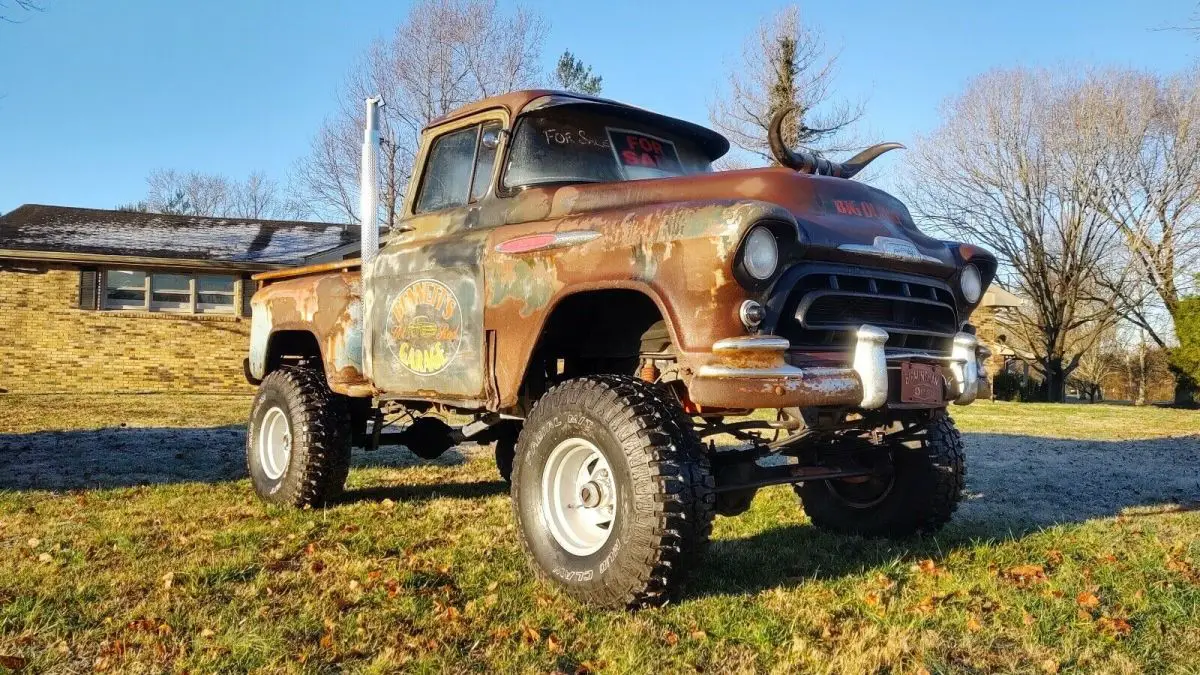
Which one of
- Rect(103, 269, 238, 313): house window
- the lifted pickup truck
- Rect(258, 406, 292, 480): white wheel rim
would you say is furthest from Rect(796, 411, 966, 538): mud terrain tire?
Rect(103, 269, 238, 313): house window

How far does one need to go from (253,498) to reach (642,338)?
135 inches

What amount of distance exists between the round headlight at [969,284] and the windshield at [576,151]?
1.58m

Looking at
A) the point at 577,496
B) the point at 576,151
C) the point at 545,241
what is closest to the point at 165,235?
the point at 576,151

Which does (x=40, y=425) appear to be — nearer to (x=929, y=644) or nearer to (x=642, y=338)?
(x=642, y=338)

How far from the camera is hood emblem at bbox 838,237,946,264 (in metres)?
3.81

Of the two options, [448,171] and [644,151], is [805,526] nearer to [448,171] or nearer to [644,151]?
[644,151]

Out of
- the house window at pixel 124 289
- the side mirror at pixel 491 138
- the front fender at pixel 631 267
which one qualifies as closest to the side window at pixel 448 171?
the side mirror at pixel 491 138

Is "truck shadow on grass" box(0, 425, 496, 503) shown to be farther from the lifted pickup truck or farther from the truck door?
the truck door

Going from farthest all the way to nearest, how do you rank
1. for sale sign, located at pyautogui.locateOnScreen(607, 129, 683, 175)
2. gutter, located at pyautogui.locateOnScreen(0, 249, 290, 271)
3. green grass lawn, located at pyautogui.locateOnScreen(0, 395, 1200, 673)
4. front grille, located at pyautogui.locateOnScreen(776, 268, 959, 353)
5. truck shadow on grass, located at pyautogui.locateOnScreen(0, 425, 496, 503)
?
gutter, located at pyautogui.locateOnScreen(0, 249, 290, 271) < truck shadow on grass, located at pyautogui.locateOnScreen(0, 425, 496, 503) < for sale sign, located at pyautogui.locateOnScreen(607, 129, 683, 175) < front grille, located at pyautogui.locateOnScreen(776, 268, 959, 353) < green grass lawn, located at pyautogui.locateOnScreen(0, 395, 1200, 673)

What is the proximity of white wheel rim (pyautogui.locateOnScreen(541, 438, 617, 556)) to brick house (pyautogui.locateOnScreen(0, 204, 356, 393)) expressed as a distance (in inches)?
701

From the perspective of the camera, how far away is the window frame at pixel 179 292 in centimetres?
1994

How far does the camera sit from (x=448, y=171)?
5.21m

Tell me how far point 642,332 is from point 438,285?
1.12 m

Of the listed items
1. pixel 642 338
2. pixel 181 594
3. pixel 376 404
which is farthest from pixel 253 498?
pixel 642 338
